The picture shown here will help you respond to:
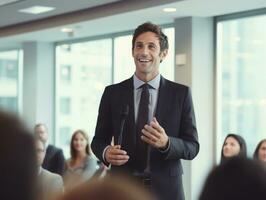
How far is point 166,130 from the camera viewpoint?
82.9 inches

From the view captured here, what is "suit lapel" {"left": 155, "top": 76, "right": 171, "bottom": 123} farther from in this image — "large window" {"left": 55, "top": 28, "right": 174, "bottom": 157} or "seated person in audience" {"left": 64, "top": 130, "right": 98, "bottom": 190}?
"large window" {"left": 55, "top": 28, "right": 174, "bottom": 157}

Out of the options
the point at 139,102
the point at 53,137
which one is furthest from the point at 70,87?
the point at 139,102

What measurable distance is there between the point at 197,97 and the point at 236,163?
6.02 meters

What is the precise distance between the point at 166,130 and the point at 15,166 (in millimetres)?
1341

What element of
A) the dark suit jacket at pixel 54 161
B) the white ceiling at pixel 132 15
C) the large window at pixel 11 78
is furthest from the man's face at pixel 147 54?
the large window at pixel 11 78

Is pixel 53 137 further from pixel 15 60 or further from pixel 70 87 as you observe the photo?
pixel 15 60

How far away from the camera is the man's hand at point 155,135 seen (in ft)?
6.29

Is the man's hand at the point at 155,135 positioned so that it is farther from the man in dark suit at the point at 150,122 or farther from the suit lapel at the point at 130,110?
the suit lapel at the point at 130,110

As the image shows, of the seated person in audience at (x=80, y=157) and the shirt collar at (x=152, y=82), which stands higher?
the shirt collar at (x=152, y=82)

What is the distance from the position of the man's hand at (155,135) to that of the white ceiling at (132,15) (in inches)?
158

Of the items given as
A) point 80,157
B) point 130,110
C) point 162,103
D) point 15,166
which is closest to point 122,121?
point 130,110

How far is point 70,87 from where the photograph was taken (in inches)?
370

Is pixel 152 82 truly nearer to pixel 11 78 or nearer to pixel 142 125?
pixel 142 125

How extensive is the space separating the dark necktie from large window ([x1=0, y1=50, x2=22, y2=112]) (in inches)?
332
